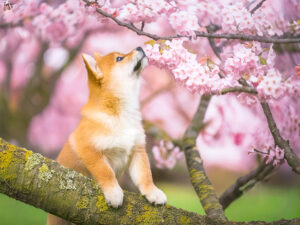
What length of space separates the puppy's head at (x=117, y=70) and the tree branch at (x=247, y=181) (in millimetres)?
1133

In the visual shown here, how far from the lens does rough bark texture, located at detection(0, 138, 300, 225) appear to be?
64.4 inches

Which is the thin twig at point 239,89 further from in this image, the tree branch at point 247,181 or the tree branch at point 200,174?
the tree branch at point 247,181

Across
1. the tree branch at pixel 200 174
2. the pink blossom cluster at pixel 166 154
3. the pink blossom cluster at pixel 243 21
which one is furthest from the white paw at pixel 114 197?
the pink blossom cluster at pixel 166 154

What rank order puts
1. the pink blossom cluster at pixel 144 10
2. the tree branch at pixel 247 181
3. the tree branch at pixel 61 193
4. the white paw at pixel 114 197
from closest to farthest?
the tree branch at pixel 61 193
the white paw at pixel 114 197
the pink blossom cluster at pixel 144 10
the tree branch at pixel 247 181

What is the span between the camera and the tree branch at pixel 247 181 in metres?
2.67

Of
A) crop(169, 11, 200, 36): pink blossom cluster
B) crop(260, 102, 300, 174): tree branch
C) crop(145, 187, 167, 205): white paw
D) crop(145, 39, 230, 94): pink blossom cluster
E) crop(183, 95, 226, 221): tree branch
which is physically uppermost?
crop(169, 11, 200, 36): pink blossom cluster

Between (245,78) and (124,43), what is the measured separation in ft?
18.4

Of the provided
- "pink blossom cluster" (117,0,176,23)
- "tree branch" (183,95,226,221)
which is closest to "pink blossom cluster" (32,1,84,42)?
"pink blossom cluster" (117,0,176,23)

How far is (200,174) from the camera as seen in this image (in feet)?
8.25

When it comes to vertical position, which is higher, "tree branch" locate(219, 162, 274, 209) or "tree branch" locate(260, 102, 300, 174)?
"tree branch" locate(260, 102, 300, 174)

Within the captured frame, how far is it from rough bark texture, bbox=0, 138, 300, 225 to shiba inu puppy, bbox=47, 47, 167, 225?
85mm

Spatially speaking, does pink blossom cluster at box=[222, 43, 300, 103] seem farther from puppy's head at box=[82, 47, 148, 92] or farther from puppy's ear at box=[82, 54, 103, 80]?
puppy's ear at box=[82, 54, 103, 80]

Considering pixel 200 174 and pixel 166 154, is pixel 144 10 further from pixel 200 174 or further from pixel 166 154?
pixel 166 154

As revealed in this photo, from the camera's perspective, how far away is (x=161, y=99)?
8.02m
